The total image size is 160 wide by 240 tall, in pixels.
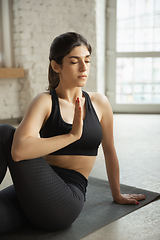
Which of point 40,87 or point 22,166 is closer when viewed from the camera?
point 22,166

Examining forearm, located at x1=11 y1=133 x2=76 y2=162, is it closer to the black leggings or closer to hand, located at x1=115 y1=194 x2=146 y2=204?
the black leggings

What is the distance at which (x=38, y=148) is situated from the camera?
1453mm

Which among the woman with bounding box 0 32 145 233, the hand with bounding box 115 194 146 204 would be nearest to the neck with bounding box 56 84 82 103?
the woman with bounding box 0 32 145 233

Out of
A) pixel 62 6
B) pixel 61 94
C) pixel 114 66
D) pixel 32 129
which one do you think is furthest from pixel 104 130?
pixel 114 66

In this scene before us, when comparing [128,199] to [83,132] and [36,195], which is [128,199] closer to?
[83,132]

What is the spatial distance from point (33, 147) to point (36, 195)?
0.23 meters

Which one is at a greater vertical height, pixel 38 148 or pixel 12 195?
pixel 38 148

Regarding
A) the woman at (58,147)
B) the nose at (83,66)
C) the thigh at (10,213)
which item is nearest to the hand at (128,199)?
the woman at (58,147)

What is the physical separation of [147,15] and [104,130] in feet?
16.0

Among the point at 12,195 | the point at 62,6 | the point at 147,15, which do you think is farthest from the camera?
the point at 147,15

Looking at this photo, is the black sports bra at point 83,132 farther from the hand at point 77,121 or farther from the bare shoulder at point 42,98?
the hand at point 77,121

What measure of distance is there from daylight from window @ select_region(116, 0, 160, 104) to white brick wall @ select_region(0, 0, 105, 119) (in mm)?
973

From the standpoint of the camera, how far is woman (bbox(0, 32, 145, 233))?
1.47m

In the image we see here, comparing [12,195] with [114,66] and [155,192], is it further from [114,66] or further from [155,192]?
[114,66]
